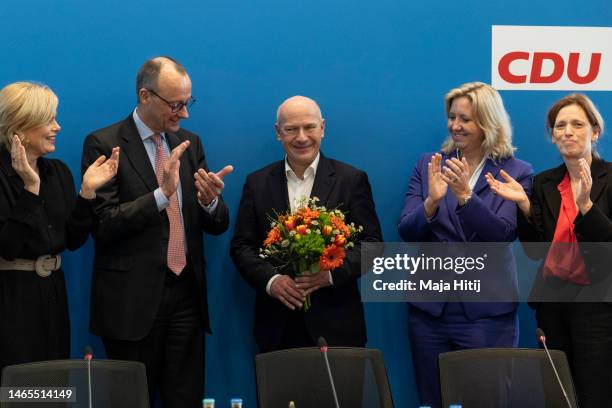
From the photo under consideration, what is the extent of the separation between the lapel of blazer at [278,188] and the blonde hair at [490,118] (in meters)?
0.93

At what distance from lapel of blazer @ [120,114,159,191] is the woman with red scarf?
1.58m

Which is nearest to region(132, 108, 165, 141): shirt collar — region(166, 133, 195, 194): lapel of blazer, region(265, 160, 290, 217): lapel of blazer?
region(166, 133, 195, 194): lapel of blazer

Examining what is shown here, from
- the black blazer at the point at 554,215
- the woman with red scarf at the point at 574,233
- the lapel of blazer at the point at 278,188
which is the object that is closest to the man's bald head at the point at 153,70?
the lapel of blazer at the point at 278,188

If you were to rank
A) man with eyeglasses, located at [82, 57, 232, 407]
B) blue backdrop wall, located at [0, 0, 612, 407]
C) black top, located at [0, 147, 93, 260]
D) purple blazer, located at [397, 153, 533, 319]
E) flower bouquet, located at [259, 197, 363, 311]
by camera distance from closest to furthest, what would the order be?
1. black top, located at [0, 147, 93, 260]
2. flower bouquet, located at [259, 197, 363, 311]
3. man with eyeglasses, located at [82, 57, 232, 407]
4. purple blazer, located at [397, 153, 533, 319]
5. blue backdrop wall, located at [0, 0, 612, 407]

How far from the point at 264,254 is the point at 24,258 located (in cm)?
108

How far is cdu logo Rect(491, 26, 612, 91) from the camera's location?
4.75m

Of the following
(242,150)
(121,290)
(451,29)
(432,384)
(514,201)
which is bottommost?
(432,384)

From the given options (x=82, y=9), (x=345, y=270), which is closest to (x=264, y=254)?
(x=345, y=270)

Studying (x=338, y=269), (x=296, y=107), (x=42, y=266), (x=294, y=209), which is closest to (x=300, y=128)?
(x=296, y=107)

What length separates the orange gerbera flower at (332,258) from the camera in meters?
3.82

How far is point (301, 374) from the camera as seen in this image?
3.21 m

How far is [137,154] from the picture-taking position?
403cm

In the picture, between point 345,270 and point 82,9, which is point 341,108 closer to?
point 345,270

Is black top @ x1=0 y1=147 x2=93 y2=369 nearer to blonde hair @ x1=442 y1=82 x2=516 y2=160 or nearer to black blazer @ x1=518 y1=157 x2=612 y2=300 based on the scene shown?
blonde hair @ x1=442 y1=82 x2=516 y2=160
